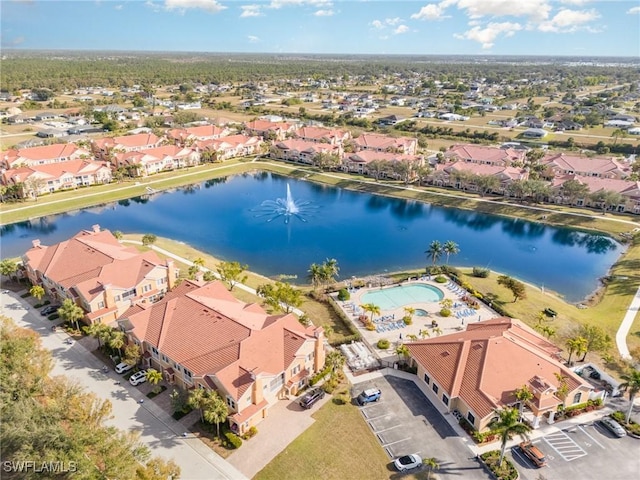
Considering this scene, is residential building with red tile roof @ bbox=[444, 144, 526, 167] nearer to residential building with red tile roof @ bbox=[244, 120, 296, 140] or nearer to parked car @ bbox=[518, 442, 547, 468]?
residential building with red tile roof @ bbox=[244, 120, 296, 140]

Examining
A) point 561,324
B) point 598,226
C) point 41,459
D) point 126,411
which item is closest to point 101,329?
point 126,411

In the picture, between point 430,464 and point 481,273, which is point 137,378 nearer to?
point 430,464

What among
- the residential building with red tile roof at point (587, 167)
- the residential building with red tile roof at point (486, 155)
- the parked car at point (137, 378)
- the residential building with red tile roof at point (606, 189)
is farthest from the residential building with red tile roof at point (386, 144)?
the parked car at point (137, 378)

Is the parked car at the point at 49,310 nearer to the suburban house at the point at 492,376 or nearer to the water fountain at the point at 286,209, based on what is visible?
the suburban house at the point at 492,376

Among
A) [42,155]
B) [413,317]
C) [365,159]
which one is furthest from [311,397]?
[42,155]

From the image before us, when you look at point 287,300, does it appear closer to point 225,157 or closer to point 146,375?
point 146,375

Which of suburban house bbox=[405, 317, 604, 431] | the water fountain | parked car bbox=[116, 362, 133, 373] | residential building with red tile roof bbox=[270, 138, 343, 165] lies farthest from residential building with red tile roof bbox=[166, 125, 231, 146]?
suburban house bbox=[405, 317, 604, 431]

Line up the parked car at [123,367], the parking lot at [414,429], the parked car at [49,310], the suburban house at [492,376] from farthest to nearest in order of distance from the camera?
1. the parked car at [49,310]
2. the parked car at [123,367]
3. the suburban house at [492,376]
4. the parking lot at [414,429]
